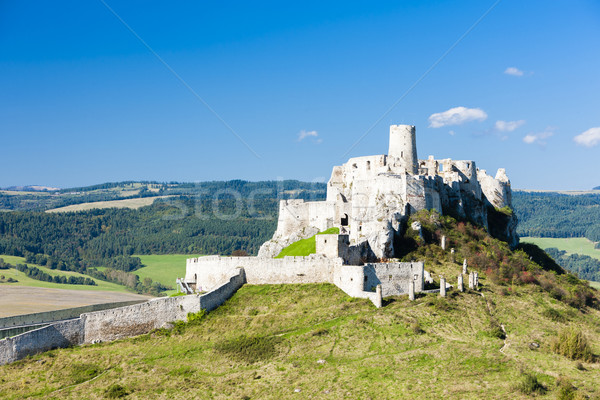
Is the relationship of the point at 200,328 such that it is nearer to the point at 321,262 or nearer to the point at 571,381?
the point at 321,262

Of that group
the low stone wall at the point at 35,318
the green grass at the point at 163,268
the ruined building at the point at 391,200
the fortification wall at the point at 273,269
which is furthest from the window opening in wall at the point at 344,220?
the green grass at the point at 163,268

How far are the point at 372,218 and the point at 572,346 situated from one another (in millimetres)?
20760

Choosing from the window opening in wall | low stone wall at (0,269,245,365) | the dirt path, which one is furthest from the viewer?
the dirt path

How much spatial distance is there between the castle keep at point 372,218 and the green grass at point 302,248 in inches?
51.8

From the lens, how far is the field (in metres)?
29.2

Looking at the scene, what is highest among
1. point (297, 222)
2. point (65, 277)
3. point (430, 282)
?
point (297, 222)

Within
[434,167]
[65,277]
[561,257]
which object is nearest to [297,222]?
[434,167]

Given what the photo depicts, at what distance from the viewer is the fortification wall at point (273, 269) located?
137ft

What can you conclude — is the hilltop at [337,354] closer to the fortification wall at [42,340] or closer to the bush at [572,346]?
the bush at [572,346]

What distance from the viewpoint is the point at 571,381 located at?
2898 cm

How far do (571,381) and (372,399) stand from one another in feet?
33.1

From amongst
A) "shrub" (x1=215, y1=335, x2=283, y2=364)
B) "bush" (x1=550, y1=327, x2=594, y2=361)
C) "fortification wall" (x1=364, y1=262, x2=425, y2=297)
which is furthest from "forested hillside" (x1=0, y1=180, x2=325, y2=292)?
"bush" (x1=550, y1=327, x2=594, y2=361)

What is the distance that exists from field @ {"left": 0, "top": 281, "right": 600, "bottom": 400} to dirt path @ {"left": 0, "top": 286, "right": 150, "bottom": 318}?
158 feet

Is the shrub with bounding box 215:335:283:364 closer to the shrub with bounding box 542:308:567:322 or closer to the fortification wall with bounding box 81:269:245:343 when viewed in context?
the fortification wall with bounding box 81:269:245:343
